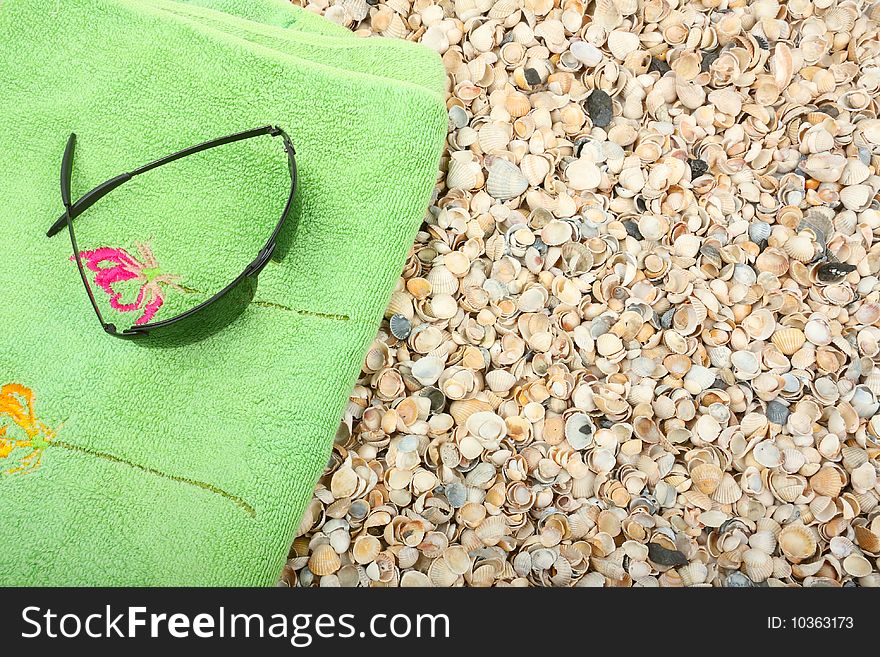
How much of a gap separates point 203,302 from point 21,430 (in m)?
0.19

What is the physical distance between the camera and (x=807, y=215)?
0.69 meters

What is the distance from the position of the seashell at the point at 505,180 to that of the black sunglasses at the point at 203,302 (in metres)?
0.22

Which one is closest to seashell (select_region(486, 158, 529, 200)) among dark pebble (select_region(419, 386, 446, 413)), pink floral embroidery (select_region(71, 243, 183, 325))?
dark pebble (select_region(419, 386, 446, 413))

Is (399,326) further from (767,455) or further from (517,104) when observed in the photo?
(767,455)

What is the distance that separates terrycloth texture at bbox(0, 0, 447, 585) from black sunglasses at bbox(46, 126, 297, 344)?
0.01m

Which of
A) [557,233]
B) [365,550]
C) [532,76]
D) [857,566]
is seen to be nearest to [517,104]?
[532,76]

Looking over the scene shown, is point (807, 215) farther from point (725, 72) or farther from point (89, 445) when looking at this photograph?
point (89, 445)

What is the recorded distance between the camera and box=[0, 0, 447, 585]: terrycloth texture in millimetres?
538

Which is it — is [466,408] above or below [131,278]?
below

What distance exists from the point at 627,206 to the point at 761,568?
39 centimetres

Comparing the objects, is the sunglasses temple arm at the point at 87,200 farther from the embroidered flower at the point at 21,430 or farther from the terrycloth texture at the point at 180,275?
the embroidered flower at the point at 21,430

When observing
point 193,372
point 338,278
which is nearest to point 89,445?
point 193,372

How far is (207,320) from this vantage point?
0.54 m
